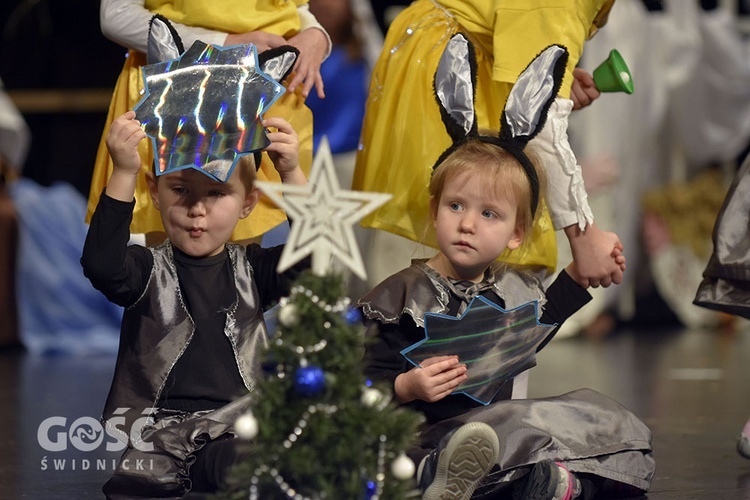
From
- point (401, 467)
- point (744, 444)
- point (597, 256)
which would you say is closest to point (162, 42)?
point (597, 256)

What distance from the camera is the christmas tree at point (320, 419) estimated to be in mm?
1498

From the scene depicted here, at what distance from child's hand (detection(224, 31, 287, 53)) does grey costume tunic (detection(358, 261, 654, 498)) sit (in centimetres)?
49

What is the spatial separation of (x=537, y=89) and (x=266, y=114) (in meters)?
0.51

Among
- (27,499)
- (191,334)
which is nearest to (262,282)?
(191,334)

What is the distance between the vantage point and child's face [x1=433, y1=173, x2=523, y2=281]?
2.07 metres

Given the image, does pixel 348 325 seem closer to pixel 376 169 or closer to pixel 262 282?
pixel 262 282

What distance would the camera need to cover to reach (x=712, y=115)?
5586 mm

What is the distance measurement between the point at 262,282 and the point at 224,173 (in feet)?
0.72

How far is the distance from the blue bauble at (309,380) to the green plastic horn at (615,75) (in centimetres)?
100

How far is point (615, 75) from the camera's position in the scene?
225cm

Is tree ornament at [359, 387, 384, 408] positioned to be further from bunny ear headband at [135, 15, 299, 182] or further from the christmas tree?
bunny ear headband at [135, 15, 299, 182]

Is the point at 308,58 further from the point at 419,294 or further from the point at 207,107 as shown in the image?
the point at 419,294

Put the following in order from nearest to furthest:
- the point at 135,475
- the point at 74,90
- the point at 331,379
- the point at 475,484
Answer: the point at 331,379 → the point at 475,484 → the point at 135,475 → the point at 74,90

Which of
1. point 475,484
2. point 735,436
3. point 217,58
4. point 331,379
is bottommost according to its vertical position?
point 735,436
